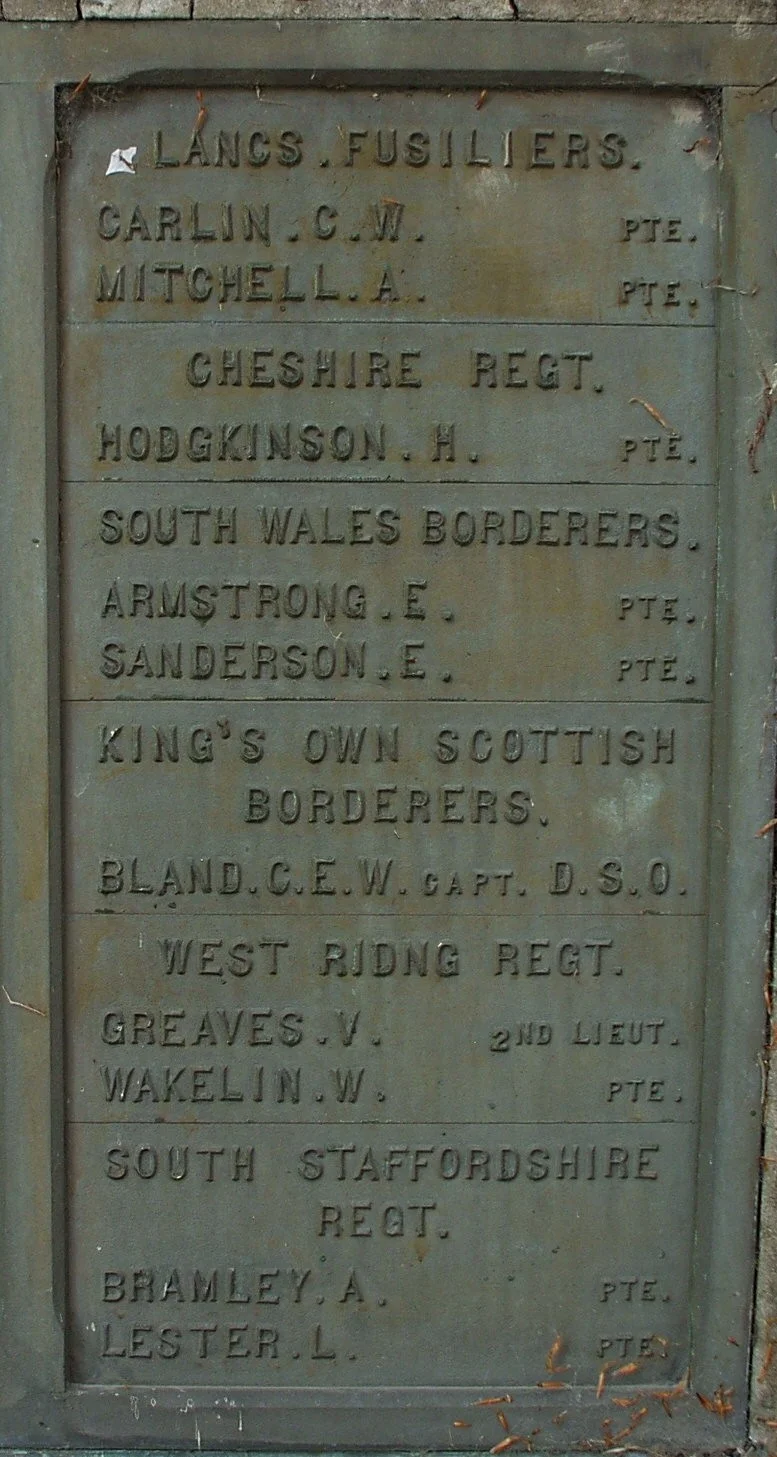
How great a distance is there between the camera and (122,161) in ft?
9.67

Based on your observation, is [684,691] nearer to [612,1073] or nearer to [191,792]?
[612,1073]

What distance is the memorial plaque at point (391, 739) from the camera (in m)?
2.96

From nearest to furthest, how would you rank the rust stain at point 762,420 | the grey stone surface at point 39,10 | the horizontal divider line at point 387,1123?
the grey stone surface at point 39,10 → the rust stain at point 762,420 → the horizontal divider line at point 387,1123

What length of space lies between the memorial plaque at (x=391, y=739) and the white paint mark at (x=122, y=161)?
1 cm

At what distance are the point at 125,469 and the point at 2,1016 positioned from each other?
1.44 meters

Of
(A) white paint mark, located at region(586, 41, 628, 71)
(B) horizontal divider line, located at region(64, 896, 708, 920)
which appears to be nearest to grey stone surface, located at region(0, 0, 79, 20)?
(A) white paint mark, located at region(586, 41, 628, 71)

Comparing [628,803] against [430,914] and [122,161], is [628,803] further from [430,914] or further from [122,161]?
[122,161]

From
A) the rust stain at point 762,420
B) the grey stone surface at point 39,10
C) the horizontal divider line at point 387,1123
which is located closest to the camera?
the grey stone surface at point 39,10

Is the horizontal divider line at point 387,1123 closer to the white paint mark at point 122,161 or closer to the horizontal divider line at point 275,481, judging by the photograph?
the horizontal divider line at point 275,481

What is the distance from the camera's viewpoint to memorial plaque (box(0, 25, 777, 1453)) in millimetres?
2955

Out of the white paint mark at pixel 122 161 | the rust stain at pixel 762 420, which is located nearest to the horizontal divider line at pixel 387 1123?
the rust stain at pixel 762 420

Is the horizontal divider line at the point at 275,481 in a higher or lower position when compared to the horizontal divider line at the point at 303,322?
lower

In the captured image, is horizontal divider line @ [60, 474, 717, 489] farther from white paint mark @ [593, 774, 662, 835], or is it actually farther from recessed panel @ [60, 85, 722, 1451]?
white paint mark @ [593, 774, 662, 835]

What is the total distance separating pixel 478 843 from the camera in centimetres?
307
